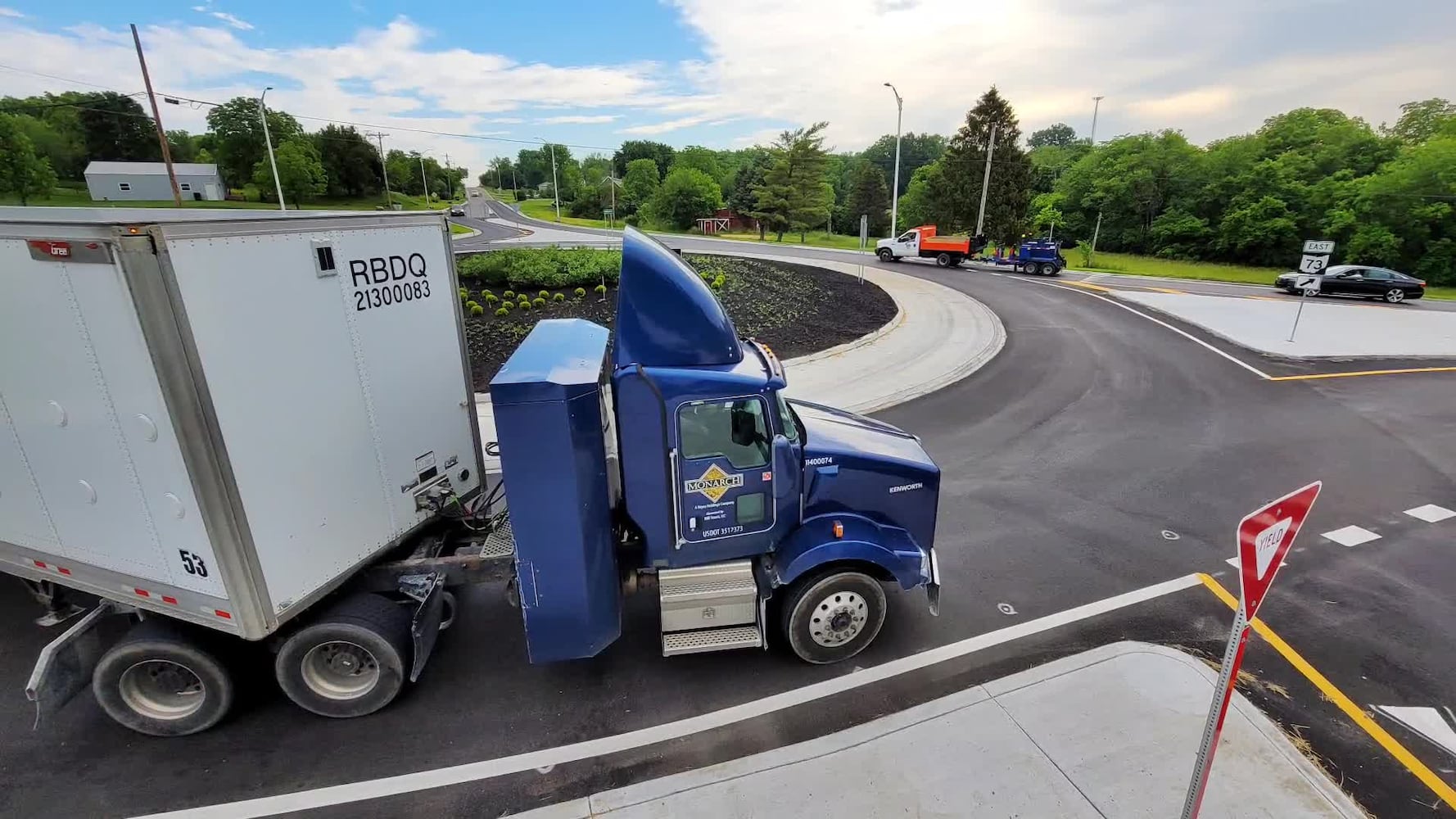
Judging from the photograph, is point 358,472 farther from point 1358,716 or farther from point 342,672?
point 1358,716

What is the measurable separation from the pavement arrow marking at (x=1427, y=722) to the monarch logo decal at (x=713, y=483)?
559 cm

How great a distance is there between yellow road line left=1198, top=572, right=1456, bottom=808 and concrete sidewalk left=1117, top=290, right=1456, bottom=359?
1527 centimetres

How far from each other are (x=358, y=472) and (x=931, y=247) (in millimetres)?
35441

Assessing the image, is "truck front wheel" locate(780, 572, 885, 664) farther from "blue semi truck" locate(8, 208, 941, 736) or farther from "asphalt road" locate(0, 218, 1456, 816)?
"asphalt road" locate(0, 218, 1456, 816)

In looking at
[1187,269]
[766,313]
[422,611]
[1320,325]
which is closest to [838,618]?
[422,611]

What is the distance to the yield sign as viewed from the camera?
10.3ft

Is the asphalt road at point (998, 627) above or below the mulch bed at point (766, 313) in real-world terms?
below

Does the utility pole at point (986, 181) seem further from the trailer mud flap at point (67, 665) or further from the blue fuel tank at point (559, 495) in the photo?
the trailer mud flap at point (67, 665)

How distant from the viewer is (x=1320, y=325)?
21.1m

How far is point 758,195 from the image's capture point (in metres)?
53.8

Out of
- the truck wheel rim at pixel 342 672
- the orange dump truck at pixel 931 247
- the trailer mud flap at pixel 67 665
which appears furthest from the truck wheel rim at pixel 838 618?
the orange dump truck at pixel 931 247

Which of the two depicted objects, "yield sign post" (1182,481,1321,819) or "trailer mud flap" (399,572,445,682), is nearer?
"yield sign post" (1182,481,1321,819)

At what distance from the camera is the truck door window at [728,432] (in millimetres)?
4863

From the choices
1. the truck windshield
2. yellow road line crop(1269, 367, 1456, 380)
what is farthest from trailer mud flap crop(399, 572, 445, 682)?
yellow road line crop(1269, 367, 1456, 380)
